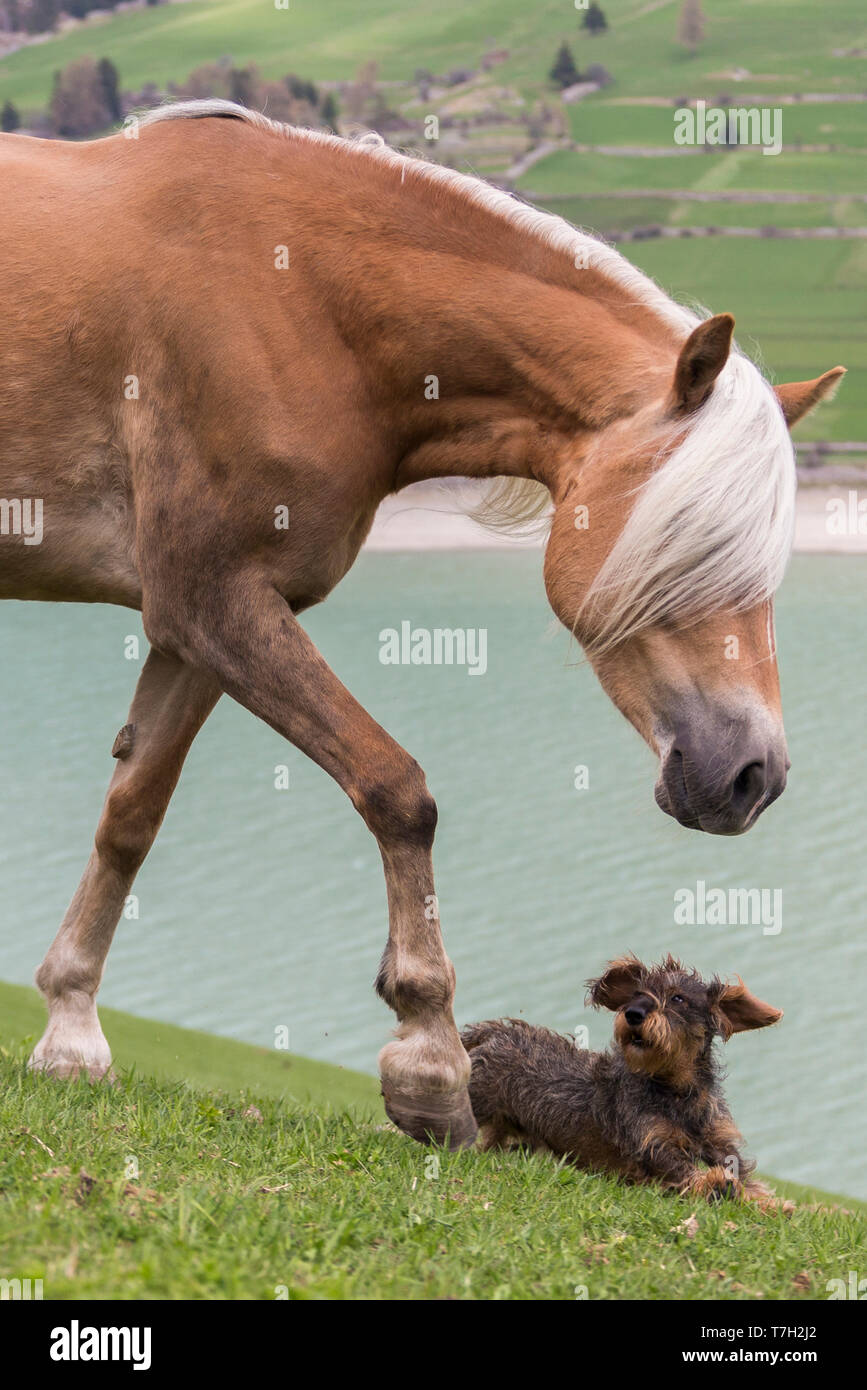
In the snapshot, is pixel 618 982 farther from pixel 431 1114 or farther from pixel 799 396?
pixel 799 396

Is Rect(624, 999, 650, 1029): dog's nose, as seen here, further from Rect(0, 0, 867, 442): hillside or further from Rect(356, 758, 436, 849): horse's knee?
Rect(0, 0, 867, 442): hillside

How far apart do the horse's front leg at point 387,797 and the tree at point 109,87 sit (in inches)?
4157

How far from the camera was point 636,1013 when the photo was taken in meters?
5.71

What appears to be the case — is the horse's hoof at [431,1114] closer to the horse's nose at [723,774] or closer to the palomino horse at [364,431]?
the palomino horse at [364,431]

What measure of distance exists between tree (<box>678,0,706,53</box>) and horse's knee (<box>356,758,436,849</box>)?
123 m

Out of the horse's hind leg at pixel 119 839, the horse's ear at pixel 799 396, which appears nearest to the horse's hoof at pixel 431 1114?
the horse's hind leg at pixel 119 839

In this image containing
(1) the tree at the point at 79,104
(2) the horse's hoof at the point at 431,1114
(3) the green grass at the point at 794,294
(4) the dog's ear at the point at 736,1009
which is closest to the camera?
(2) the horse's hoof at the point at 431,1114

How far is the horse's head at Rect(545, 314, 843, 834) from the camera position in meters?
4.75

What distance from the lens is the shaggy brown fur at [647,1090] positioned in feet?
18.8

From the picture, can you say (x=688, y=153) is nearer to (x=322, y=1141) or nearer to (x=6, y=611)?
(x=6, y=611)

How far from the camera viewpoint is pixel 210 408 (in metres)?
5.13

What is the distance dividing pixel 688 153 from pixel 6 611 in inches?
3059

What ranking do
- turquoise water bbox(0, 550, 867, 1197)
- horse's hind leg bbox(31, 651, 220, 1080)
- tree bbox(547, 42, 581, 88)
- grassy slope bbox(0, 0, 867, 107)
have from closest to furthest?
1. horse's hind leg bbox(31, 651, 220, 1080)
2. turquoise water bbox(0, 550, 867, 1197)
3. grassy slope bbox(0, 0, 867, 107)
4. tree bbox(547, 42, 581, 88)

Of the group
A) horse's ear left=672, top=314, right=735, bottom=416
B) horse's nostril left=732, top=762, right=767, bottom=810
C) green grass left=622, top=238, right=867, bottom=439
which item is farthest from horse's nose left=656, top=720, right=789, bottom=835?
green grass left=622, top=238, right=867, bottom=439
